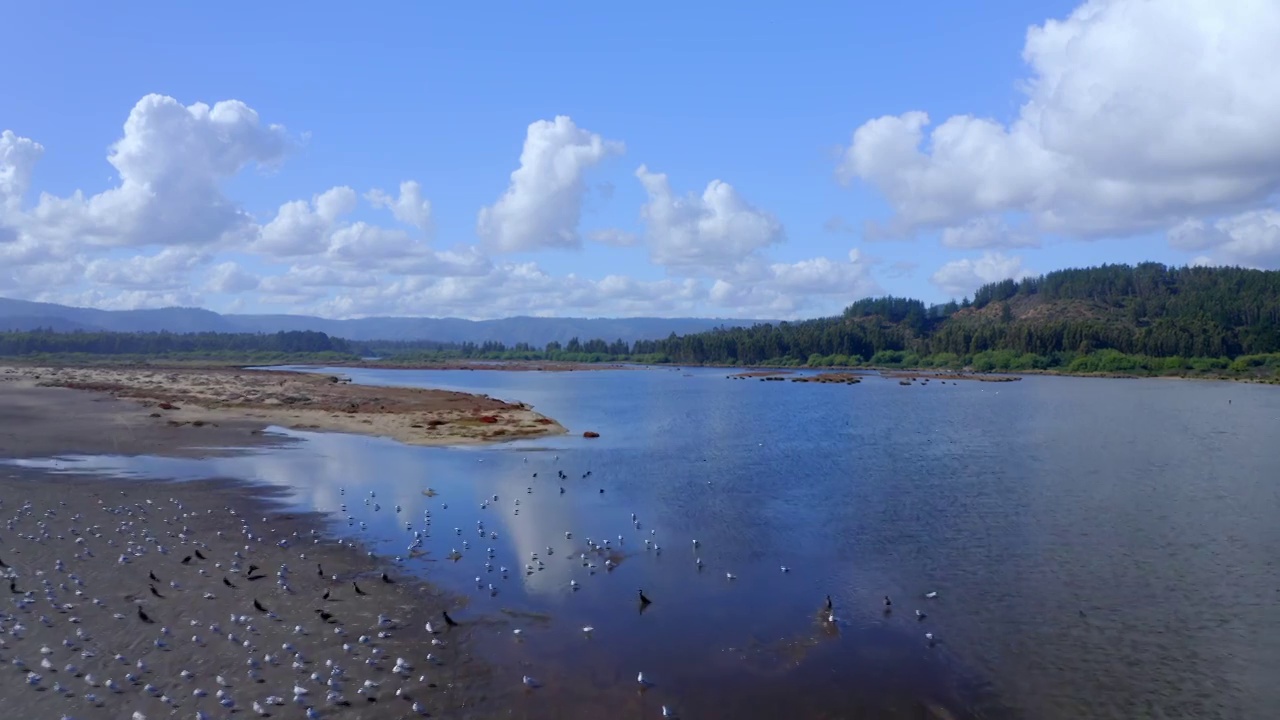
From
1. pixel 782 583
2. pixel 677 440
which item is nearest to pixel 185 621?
pixel 782 583

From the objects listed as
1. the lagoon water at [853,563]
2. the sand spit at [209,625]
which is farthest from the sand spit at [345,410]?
the sand spit at [209,625]

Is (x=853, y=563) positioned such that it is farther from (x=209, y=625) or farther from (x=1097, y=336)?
(x=1097, y=336)

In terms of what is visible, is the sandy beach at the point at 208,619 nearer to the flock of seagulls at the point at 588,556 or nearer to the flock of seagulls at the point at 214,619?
the flock of seagulls at the point at 214,619

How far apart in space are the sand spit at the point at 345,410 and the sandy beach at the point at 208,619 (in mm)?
21938

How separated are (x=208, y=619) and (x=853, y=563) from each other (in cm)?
1512

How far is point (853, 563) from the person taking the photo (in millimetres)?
22250

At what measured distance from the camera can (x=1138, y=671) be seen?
15.5 metres

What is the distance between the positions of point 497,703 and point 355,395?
62.9 metres

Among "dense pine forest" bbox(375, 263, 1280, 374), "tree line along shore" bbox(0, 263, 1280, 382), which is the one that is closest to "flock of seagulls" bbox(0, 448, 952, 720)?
"tree line along shore" bbox(0, 263, 1280, 382)

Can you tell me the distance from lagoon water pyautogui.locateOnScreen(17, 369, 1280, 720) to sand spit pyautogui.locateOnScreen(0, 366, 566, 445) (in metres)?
4.32

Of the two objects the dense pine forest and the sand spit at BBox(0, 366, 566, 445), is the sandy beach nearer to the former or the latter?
the sand spit at BBox(0, 366, 566, 445)

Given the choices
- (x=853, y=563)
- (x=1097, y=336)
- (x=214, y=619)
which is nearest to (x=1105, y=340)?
(x=1097, y=336)

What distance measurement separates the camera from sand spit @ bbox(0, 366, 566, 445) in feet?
164

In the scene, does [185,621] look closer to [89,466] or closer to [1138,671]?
[1138,671]
